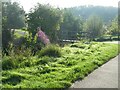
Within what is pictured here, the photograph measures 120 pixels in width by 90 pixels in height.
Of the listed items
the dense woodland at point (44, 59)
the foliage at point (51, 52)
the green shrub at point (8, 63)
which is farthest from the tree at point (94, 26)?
the green shrub at point (8, 63)

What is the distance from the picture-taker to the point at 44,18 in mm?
23812

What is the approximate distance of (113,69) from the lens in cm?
1006

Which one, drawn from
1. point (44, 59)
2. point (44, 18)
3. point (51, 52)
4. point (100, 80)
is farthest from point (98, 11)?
point (100, 80)

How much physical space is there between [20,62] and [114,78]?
3534 millimetres

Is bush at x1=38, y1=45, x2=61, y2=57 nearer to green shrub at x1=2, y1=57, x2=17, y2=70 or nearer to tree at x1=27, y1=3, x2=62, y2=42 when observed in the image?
green shrub at x1=2, y1=57, x2=17, y2=70

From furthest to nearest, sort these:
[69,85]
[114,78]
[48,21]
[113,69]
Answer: [48,21] < [113,69] < [114,78] < [69,85]

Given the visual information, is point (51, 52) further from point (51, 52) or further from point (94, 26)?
point (94, 26)

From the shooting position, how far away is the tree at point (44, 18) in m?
23.7

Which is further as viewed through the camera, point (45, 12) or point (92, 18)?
point (92, 18)

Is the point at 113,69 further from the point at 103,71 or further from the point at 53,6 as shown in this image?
the point at 53,6

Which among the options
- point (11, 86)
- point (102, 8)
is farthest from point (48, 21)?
point (102, 8)

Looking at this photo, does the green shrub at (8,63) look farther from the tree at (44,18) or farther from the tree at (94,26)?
the tree at (94,26)

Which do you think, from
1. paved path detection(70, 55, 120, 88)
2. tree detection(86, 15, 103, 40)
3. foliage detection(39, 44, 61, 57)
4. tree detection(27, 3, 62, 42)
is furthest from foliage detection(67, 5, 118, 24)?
paved path detection(70, 55, 120, 88)

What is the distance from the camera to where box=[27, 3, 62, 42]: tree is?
23672 millimetres
